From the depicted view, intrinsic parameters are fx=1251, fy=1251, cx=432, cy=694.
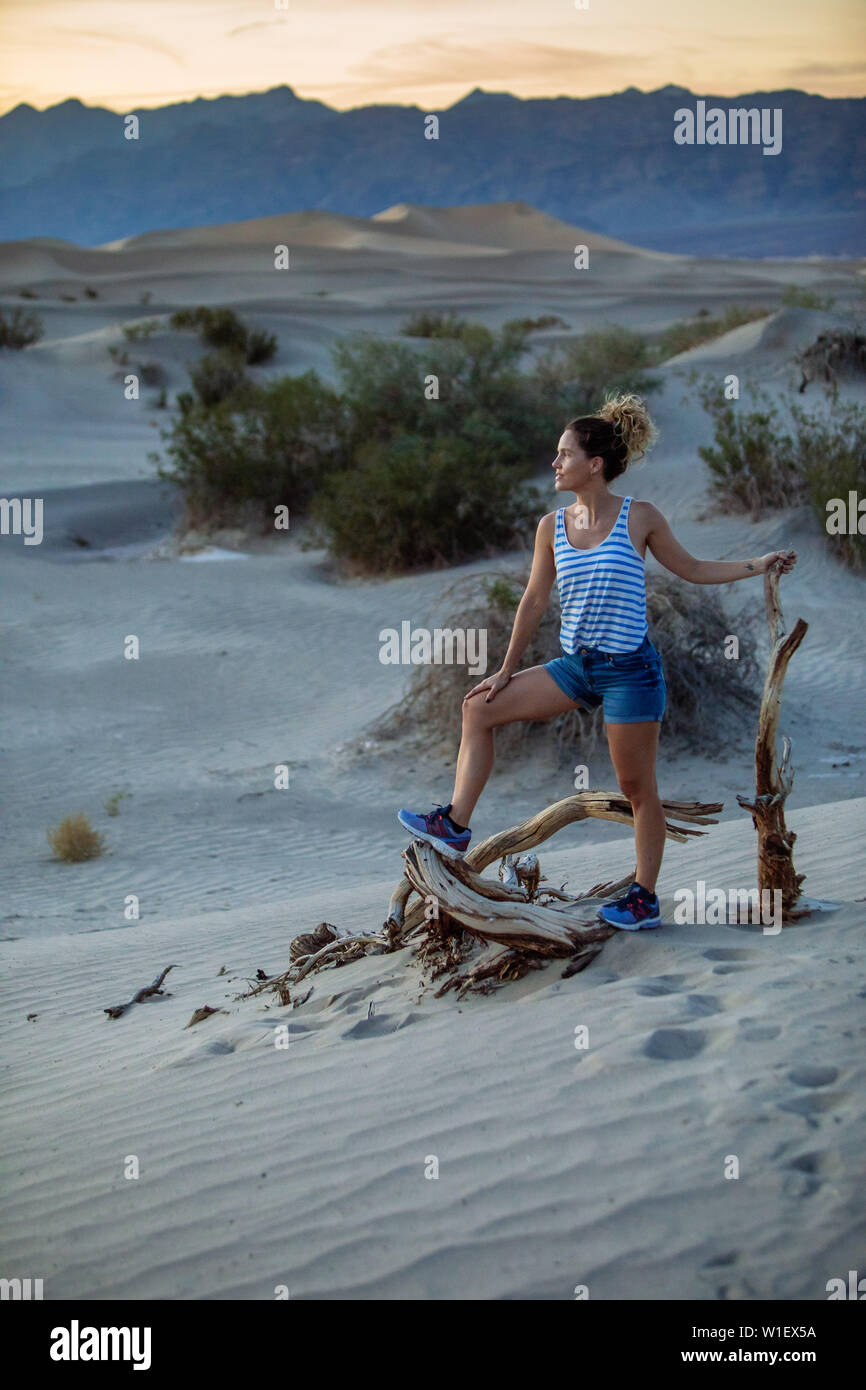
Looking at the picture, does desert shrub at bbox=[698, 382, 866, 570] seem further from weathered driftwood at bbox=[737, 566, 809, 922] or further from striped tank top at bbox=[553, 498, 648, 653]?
striped tank top at bbox=[553, 498, 648, 653]

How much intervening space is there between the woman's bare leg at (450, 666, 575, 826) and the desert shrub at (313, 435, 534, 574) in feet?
41.3

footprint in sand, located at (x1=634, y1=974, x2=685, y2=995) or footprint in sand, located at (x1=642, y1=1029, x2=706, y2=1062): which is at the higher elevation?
footprint in sand, located at (x1=634, y1=974, x2=685, y2=995)

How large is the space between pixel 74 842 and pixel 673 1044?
6.18 meters

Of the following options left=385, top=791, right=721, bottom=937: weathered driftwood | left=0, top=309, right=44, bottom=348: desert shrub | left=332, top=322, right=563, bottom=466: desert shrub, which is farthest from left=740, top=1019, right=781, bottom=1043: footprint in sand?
left=0, top=309, right=44, bottom=348: desert shrub

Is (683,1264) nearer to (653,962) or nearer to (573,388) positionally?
(653,962)

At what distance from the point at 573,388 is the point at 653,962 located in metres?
20.1

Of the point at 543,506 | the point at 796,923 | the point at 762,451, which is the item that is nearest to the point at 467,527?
the point at 543,506

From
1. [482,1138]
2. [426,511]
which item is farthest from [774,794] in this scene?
[426,511]

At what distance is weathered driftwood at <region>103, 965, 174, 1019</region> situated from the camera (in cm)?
533

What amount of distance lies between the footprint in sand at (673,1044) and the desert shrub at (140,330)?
37.3 m

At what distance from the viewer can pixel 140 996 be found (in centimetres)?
550

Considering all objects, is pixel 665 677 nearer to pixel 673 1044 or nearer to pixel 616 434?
pixel 616 434

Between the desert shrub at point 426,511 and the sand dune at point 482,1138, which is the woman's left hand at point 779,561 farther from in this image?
the desert shrub at point 426,511

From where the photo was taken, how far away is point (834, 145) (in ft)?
632
